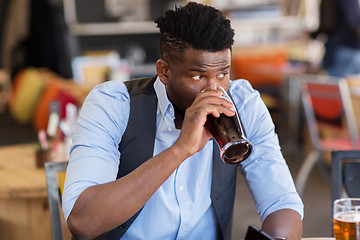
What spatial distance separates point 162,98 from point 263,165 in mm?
355

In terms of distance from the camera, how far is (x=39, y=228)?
257 centimetres

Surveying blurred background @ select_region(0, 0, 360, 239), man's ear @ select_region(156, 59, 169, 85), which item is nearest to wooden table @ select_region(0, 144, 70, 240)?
man's ear @ select_region(156, 59, 169, 85)

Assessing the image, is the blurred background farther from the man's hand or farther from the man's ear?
the man's hand

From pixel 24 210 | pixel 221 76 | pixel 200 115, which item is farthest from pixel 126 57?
pixel 200 115

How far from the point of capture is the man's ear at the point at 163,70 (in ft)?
4.98

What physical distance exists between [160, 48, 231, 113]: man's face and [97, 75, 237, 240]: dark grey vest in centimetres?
19

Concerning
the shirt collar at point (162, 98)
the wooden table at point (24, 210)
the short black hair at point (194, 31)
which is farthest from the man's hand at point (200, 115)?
the wooden table at point (24, 210)

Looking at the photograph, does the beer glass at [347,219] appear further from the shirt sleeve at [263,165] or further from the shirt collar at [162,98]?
the shirt collar at [162,98]

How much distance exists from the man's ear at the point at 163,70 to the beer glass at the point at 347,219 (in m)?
0.57

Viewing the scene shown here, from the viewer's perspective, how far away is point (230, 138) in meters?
1.24

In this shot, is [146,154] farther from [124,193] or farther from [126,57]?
[126,57]

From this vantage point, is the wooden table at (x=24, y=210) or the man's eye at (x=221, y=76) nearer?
the man's eye at (x=221, y=76)

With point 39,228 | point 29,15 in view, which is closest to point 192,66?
point 39,228

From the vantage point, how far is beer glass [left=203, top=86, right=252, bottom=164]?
1243 millimetres
